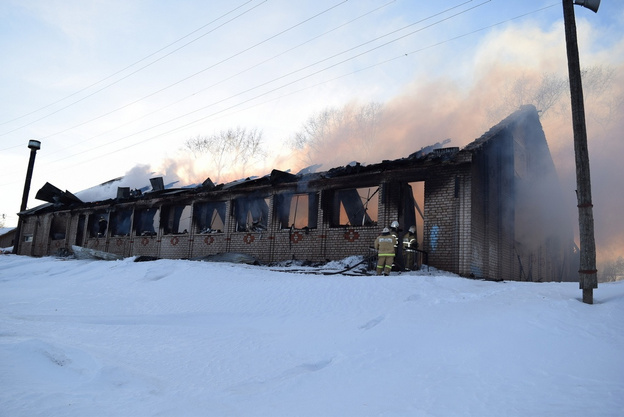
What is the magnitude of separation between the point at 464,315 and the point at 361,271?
6.03 metres

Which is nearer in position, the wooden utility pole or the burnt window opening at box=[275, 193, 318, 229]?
the wooden utility pole

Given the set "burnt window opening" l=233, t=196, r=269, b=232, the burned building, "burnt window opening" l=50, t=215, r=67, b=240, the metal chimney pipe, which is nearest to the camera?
the burned building

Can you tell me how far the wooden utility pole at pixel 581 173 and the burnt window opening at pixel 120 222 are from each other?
68.2 feet

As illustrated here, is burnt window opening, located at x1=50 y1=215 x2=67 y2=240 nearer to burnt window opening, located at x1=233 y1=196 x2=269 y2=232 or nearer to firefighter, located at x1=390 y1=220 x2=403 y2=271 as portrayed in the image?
burnt window opening, located at x1=233 y1=196 x2=269 y2=232

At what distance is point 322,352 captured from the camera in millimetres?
5004

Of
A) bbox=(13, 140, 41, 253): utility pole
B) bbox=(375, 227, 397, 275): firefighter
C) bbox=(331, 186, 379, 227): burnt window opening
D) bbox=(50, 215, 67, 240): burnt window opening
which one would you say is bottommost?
bbox=(375, 227, 397, 275): firefighter

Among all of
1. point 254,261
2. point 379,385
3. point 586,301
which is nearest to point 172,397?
point 379,385

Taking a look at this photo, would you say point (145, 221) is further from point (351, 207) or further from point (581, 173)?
point (581, 173)

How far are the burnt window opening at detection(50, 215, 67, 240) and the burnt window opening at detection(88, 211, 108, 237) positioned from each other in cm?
323

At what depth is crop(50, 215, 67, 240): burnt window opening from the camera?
25672 millimetres

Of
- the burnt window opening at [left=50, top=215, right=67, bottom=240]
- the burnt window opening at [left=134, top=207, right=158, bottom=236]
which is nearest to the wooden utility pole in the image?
the burnt window opening at [left=134, top=207, right=158, bottom=236]

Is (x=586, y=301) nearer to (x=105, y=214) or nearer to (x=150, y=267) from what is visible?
(x=150, y=267)

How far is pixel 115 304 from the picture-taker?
8016 millimetres

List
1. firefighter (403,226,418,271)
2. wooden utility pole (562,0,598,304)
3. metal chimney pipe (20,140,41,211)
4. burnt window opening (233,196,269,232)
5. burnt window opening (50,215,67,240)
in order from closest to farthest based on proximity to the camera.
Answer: wooden utility pole (562,0,598,304) < firefighter (403,226,418,271) < burnt window opening (233,196,269,232) < burnt window opening (50,215,67,240) < metal chimney pipe (20,140,41,211)
